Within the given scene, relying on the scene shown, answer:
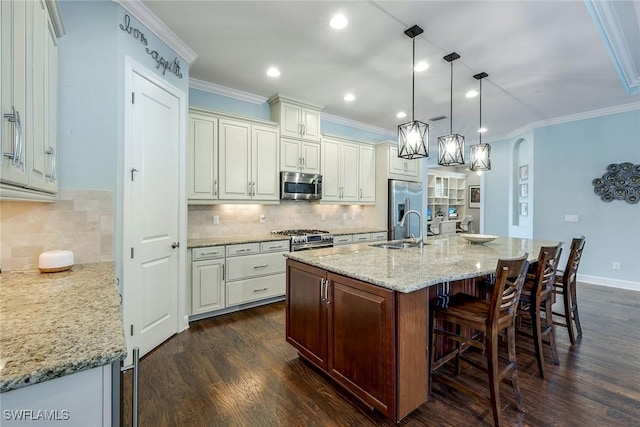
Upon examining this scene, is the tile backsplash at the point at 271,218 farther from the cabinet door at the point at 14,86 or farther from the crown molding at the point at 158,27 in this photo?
the cabinet door at the point at 14,86

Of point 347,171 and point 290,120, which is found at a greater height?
point 290,120

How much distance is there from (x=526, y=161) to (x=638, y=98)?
1.94 meters

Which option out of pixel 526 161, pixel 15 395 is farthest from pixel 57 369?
pixel 526 161

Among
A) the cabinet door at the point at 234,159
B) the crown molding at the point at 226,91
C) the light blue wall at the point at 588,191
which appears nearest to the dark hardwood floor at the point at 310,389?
the cabinet door at the point at 234,159

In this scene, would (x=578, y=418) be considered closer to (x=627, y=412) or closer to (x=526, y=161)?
(x=627, y=412)

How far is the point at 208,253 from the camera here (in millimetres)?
3293

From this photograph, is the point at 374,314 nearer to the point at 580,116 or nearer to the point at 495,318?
the point at 495,318

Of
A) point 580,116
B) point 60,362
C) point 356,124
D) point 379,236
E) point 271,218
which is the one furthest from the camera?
point 356,124

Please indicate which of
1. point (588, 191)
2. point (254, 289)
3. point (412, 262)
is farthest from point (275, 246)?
point (588, 191)

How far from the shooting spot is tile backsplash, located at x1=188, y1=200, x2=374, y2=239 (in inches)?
150

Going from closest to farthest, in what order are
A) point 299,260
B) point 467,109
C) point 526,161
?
1. point 299,260
2. point 467,109
3. point 526,161

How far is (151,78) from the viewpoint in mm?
2510

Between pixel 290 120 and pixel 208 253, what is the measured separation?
89.0 inches

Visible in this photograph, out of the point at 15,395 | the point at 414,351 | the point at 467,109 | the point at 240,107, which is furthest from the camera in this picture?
the point at 467,109
